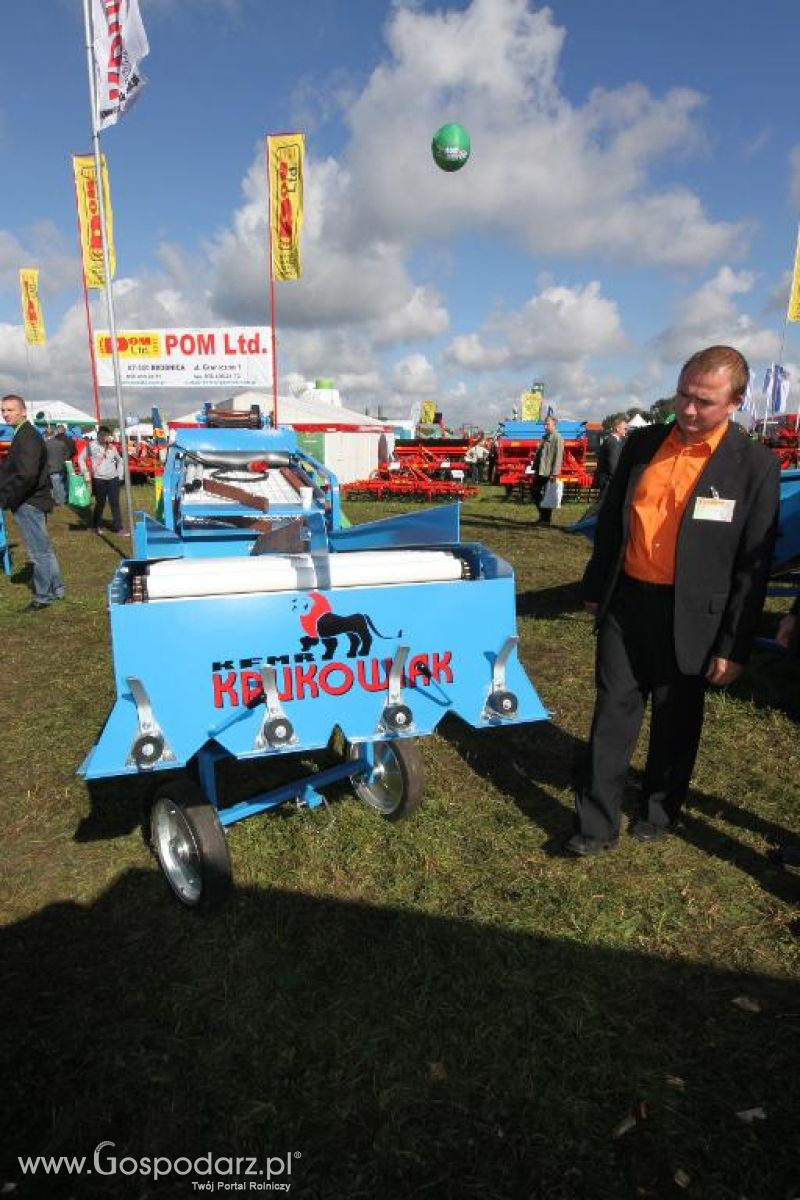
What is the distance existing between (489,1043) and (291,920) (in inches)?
34.4

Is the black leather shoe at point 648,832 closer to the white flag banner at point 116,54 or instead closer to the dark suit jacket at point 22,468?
the dark suit jacket at point 22,468

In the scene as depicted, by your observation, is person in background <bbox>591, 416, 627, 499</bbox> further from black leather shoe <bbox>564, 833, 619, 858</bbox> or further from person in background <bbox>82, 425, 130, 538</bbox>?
black leather shoe <bbox>564, 833, 619, 858</bbox>

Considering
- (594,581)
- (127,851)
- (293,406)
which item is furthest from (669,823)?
(293,406)

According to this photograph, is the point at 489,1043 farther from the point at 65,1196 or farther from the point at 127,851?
the point at 127,851

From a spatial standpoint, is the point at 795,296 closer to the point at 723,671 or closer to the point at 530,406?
the point at 530,406

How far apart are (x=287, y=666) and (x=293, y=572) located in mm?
377

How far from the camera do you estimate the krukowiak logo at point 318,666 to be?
243 centimetres

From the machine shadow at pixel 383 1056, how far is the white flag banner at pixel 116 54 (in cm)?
812

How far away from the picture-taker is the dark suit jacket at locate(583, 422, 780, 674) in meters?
2.49

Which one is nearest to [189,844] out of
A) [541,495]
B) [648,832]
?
[648,832]

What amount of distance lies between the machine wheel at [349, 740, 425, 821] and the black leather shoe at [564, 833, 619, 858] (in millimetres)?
707

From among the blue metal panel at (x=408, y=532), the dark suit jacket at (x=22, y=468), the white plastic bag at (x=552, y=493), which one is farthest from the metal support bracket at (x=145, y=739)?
the white plastic bag at (x=552, y=493)

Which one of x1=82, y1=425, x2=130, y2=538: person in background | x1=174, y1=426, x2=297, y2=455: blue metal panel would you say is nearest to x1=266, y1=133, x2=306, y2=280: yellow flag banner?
x1=82, y1=425, x2=130, y2=538: person in background

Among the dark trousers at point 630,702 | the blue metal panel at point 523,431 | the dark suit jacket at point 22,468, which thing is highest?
the blue metal panel at point 523,431
